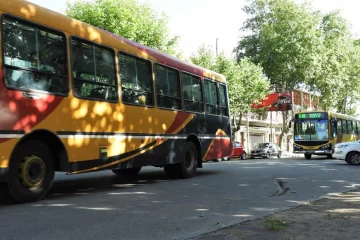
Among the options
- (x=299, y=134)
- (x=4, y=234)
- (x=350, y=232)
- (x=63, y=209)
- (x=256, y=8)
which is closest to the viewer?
(x=4, y=234)

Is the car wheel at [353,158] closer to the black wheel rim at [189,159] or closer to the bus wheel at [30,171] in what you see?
the black wheel rim at [189,159]

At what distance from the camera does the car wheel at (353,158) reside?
63.6 ft

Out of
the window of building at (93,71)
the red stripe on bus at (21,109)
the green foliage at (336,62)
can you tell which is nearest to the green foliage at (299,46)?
the green foliage at (336,62)

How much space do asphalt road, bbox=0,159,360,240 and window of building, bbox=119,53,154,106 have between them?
209 cm

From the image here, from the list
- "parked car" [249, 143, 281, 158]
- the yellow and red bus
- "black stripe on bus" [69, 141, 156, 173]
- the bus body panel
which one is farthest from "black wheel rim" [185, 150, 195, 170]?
"parked car" [249, 143, 281, 158]

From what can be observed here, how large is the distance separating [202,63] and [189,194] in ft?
82.1

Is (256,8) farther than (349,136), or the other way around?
(256,8)

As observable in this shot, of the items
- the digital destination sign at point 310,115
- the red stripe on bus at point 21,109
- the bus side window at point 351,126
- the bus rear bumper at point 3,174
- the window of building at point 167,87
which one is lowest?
the bus rear bumper at point 3,174

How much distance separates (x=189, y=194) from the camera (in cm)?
855

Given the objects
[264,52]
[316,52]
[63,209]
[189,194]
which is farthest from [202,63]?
[63,209]

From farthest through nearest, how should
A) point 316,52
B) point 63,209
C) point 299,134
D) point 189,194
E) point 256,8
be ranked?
point 256,8 → point 316,52 → point 299,134 → point 189,194 → point 63,209

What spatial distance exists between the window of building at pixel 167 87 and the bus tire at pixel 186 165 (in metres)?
1.40

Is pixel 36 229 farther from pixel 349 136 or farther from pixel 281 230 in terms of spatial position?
pixel 349 136

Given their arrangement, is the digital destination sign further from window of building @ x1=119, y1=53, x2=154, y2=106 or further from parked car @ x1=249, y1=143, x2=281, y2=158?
window of building @ x1=119, y1=53, x2=154, y2=106
